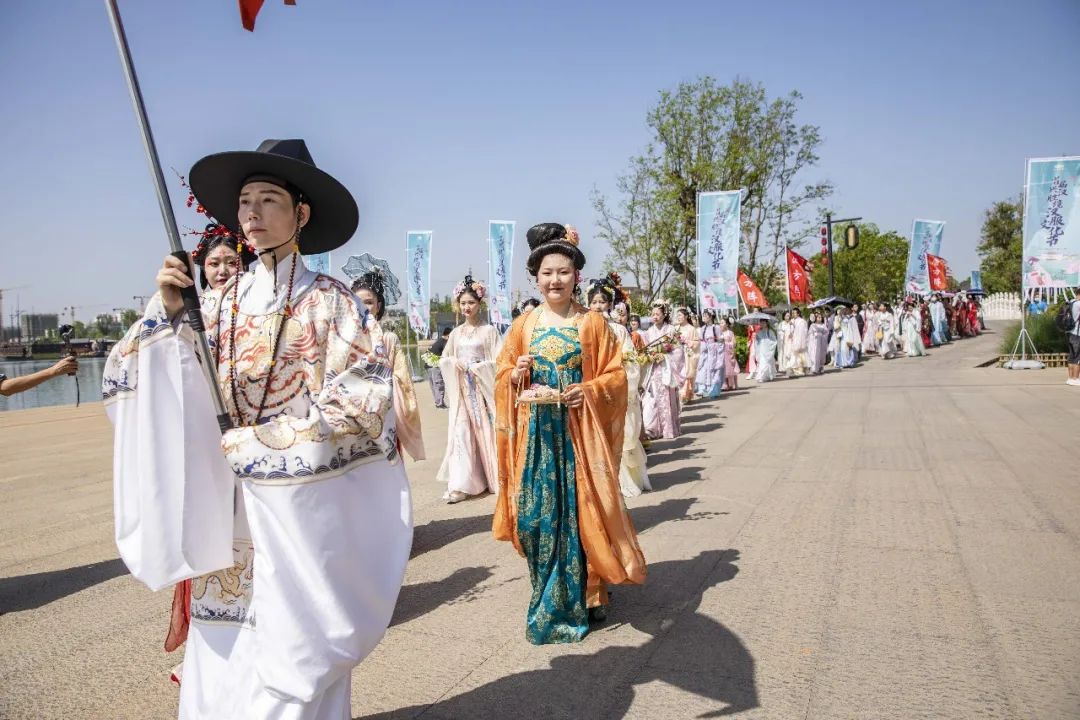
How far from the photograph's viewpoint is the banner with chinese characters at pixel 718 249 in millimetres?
17094

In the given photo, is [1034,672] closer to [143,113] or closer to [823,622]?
[823,622]

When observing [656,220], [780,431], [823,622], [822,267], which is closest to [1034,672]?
[823,622]

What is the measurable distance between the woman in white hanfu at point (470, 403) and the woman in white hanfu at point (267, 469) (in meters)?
4.51

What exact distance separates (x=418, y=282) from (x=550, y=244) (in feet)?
53.0

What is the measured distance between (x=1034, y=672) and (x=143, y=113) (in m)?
3.89

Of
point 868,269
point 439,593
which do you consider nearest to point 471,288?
point 439,593

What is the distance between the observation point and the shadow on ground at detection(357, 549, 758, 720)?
3045 millimetres

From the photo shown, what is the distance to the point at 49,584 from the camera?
4922mm

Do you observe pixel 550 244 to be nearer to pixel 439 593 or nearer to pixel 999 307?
pixel 439 593

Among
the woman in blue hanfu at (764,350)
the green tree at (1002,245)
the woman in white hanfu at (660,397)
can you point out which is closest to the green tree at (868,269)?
the green tree at (1002,245)

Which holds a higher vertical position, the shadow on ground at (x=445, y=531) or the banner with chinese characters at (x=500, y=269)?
the banner with chinese characters at (x=500, y=269)

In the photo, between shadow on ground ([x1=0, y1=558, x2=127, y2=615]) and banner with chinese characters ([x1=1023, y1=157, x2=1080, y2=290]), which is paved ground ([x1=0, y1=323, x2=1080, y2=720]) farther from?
banner with chinese characters ([x1=1023, y1=157, x2=1080, y2=290])

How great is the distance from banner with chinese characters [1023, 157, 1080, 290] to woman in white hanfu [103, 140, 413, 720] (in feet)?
48.3

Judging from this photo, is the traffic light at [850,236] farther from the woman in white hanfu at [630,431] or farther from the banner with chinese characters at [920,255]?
the woman in white hanfu at [630,431]
